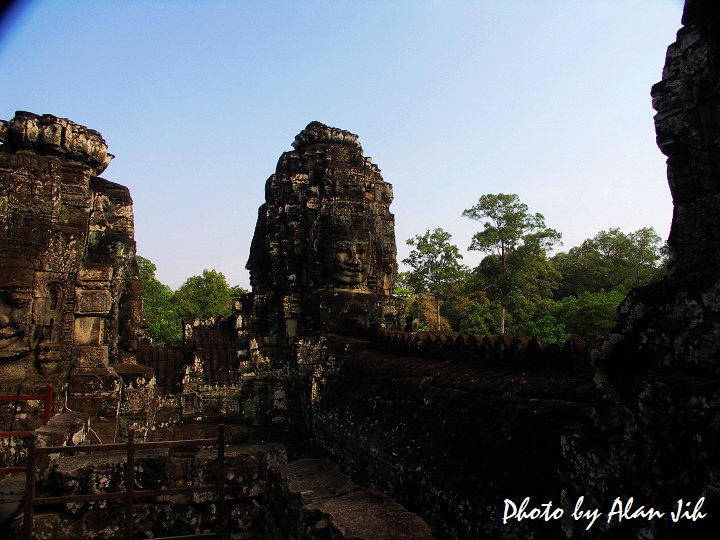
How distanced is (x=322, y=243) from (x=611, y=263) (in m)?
31.2

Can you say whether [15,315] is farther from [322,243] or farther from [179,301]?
[179,301]

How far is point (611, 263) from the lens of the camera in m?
34.4

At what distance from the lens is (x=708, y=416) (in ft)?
5.89

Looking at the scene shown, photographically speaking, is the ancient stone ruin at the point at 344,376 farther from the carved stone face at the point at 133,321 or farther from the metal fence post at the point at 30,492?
the metal fence post at the point at 30,492

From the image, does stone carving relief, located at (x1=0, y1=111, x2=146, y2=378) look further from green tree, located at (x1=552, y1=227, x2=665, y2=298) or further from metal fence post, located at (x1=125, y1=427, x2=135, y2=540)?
green tree, located at (x1=552, y1=227, x2=665, y2=298)

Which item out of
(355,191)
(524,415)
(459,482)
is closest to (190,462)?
(459,482)

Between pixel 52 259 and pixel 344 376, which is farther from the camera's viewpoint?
pixel 52 259

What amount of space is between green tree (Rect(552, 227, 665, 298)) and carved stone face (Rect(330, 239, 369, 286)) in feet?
94.1

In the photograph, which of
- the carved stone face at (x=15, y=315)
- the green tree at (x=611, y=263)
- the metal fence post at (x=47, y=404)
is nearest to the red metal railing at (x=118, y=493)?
the metal fence post at (x=47, y=404)

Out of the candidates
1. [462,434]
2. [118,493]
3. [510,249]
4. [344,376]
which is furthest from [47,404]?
[510,249]

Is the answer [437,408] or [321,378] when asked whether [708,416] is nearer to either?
[437,408]

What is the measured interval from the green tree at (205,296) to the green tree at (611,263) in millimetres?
22055

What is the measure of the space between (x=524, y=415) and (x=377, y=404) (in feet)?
6.88

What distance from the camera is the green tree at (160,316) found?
2502 cm
